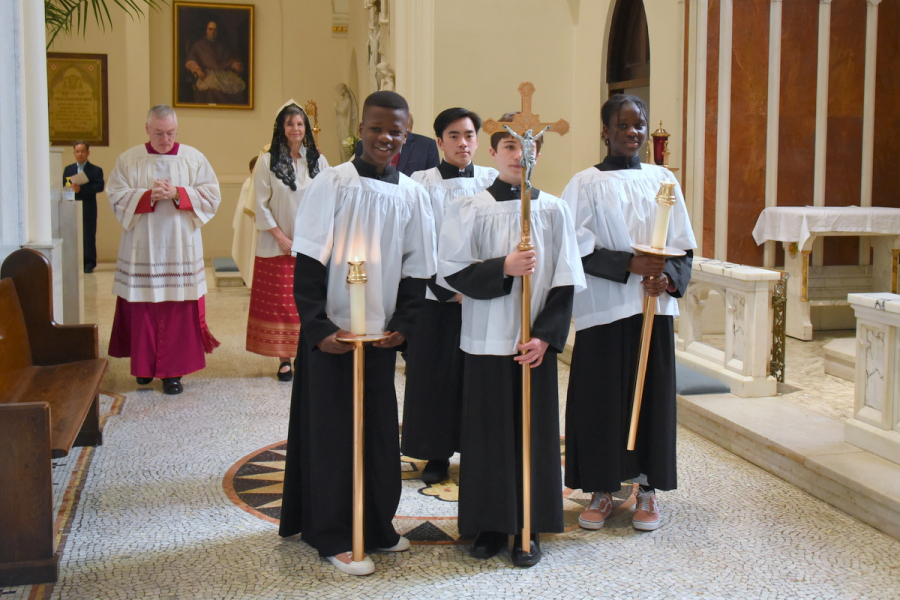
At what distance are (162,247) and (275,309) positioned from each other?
2.88 ft

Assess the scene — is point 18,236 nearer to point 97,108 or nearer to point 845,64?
point 845,64

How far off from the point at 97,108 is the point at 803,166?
11.5m

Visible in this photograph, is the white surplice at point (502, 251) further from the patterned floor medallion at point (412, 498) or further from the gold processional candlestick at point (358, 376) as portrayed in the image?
the patterned floor medallion at point (412, 498)

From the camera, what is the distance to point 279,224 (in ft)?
21.1

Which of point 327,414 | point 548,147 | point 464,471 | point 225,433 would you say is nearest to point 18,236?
point 225,433

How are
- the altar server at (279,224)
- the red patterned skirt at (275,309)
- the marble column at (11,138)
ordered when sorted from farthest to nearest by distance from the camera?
the red patterned skirt at (275,309)
the altar server at (279,224)
the marble column at (11,138)

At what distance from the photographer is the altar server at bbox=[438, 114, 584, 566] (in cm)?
337

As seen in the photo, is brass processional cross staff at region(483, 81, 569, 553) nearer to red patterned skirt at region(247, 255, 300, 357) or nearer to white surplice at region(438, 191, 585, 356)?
white surplice at region(438, 191, 585, 356)

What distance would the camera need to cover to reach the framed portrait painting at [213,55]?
16.0 m

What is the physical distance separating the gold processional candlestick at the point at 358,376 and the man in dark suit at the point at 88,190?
11.3 m

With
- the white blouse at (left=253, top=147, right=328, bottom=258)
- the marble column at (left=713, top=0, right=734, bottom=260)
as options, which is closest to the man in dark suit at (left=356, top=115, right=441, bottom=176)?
the white blouse at (left=253, top=147, right=328, bottom=258)

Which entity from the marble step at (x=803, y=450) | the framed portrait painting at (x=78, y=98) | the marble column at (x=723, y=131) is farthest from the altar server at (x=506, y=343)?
the framed portrait painting at (x=78, y=98)

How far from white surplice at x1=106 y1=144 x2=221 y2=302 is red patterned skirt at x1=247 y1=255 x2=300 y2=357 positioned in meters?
0.46

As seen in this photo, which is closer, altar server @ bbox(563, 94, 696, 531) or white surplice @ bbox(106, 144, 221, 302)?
altar server @ bbox(563, 94, 696, 531)
